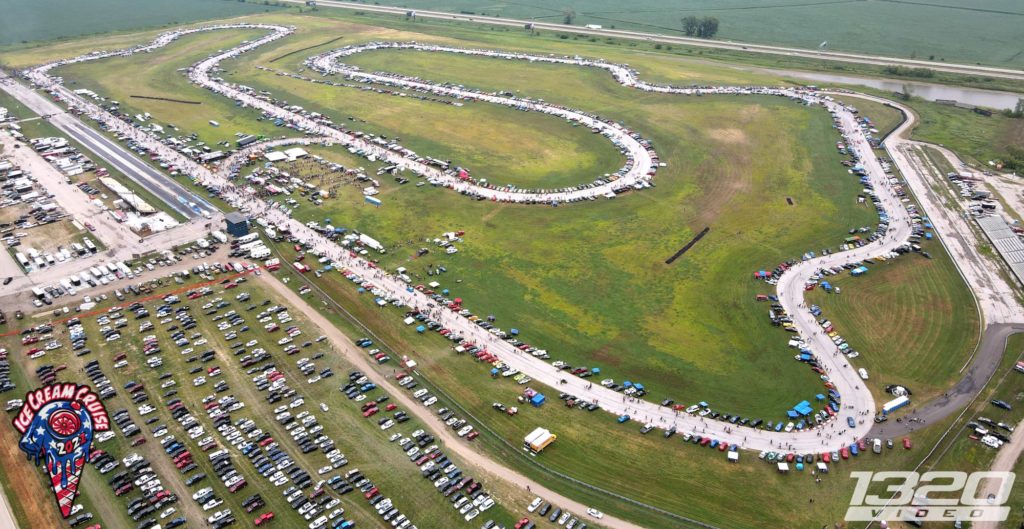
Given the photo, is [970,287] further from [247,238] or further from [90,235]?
[90,235]

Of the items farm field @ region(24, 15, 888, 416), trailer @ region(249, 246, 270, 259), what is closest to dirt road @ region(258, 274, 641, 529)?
trailer @ region(249, 246, 270, 259)

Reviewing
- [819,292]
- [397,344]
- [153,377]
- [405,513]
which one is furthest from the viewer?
[819,292]

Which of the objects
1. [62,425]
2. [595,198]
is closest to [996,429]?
[595,198]

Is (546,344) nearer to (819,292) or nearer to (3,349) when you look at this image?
(819,292)

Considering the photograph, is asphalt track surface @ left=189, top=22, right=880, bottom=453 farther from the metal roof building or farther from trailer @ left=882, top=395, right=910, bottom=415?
the metal roof building

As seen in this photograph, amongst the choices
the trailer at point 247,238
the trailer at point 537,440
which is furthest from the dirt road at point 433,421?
the trailer at point 247,238

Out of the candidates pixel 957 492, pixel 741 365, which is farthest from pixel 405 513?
pixel 957 492
